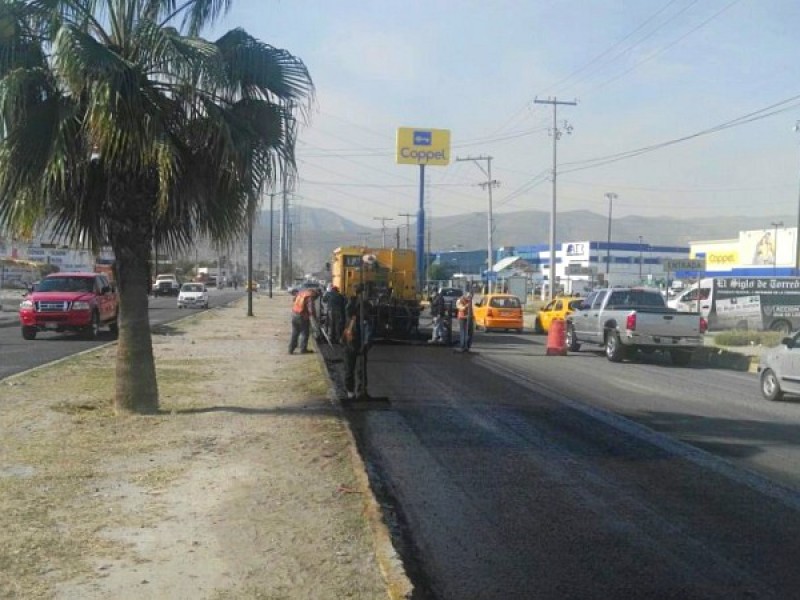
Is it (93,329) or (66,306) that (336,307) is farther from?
(93,329)

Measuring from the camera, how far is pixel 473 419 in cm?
1241

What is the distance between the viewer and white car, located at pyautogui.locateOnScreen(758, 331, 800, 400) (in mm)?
14750

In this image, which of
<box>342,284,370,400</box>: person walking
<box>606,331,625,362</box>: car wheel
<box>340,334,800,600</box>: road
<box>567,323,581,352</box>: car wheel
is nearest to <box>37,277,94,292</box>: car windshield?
<box>567,323,581,352</box>: car wheel

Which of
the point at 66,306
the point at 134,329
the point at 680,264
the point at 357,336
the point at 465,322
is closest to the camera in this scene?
the point at 134,329

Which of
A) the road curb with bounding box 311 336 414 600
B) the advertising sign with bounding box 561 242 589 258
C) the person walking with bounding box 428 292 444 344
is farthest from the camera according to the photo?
the advertising sign with bounding box 561 242 589 258

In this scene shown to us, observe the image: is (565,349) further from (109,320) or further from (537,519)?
(537,519)

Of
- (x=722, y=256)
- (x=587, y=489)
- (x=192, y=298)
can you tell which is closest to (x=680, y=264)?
(x=587, y=489)

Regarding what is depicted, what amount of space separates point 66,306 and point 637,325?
15657 mm

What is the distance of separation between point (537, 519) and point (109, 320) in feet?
78.0

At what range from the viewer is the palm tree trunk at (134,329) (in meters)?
11.2

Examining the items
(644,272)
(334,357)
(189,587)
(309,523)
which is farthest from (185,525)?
(644,272)

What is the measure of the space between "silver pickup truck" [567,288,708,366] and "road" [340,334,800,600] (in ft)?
19.7

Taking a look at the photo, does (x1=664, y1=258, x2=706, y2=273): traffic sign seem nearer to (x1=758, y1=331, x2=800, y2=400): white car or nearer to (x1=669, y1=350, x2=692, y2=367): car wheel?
(x1=669, y1=350, x2=692, y2=367): car wheel

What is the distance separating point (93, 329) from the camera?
26.8 meters
